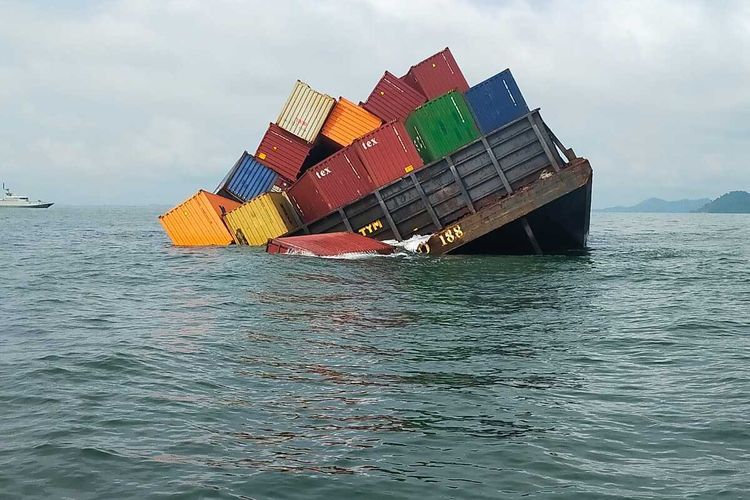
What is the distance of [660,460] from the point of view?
24.3 ft

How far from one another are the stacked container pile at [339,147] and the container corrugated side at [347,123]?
5 cm

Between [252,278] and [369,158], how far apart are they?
387 inches

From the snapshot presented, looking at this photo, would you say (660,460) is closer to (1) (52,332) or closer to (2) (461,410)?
(2) (461,410)

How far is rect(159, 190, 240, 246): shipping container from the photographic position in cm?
3519

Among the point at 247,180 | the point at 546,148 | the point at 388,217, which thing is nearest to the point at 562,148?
the point at 546,148

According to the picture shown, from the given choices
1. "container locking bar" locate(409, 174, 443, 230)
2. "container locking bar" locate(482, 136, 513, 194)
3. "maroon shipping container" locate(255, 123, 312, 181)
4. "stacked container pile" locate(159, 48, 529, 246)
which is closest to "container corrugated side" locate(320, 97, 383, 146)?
"stacked container pile" locate(159, 48, 529, 246)

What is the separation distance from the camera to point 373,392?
9.89 meters

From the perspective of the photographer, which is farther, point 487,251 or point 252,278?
point 487,251

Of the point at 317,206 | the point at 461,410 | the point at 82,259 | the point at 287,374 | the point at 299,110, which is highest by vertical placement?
the point at 299,110

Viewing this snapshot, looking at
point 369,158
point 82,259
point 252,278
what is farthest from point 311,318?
point 82,259

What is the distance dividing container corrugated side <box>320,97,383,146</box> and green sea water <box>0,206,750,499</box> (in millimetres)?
14266

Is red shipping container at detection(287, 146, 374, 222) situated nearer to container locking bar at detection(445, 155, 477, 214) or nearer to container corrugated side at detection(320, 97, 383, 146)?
container corrugated side at detection(320, 97, 383, 146)

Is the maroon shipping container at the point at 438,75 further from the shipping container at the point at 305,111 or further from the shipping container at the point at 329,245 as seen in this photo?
the shipping container at the point at 329,245

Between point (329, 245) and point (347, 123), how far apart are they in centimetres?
772
